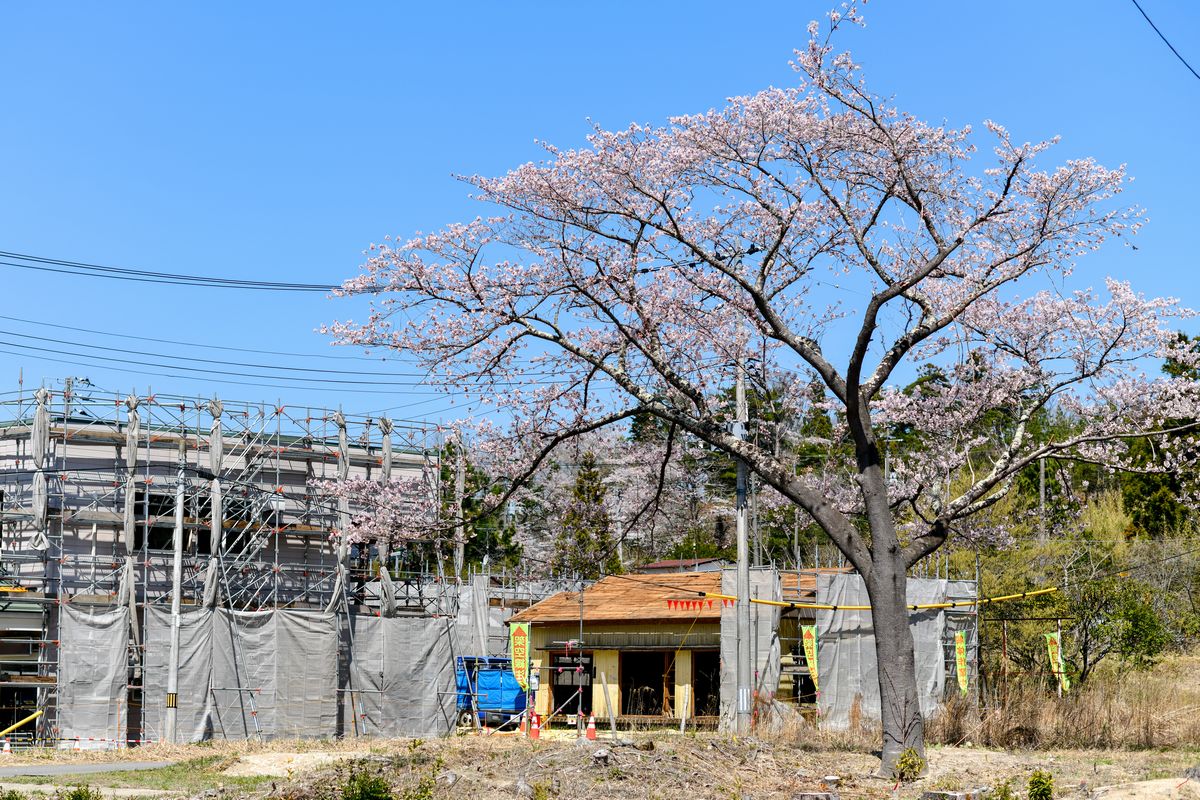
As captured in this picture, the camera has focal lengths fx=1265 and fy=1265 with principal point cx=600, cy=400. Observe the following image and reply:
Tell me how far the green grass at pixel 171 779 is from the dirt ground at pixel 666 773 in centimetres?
10

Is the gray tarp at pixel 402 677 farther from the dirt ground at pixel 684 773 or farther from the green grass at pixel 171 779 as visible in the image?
the dirt ground at pixel 684 773

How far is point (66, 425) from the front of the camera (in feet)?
98.1

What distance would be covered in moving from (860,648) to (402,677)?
38.6 feet

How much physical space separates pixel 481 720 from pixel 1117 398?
19661mm

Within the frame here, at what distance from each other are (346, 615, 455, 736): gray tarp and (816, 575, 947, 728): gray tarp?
10722mm

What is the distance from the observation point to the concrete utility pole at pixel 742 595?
21.0 m

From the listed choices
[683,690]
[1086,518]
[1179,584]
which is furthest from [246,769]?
[1086,518]

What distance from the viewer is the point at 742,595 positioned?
2183 centimetres

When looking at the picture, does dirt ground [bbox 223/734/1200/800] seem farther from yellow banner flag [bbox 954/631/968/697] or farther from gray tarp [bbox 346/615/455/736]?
gray tarp [bbox 346/615/455/736]

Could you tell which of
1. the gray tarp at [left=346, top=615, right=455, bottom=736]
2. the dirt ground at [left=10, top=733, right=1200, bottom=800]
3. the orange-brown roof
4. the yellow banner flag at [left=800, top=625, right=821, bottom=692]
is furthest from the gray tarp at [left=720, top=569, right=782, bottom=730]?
the dirt ground at [left=10, top=733, right=1200, bottom=800]

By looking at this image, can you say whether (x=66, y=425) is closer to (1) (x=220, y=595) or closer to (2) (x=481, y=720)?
(1) (x=220, y=595)

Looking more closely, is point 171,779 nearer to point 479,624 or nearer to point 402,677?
point 402,677

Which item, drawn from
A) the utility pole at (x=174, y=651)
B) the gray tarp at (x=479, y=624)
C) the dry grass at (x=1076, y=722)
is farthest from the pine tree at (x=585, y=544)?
the dry grass at (x=1076, y=722)

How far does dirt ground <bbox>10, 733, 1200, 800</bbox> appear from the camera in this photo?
12484 millimetres
